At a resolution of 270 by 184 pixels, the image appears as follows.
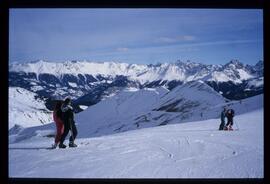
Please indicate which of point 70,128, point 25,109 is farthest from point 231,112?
point 25,109

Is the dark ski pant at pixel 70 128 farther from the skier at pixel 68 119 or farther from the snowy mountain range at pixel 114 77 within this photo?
the snowy mountain range at pixel 114 77

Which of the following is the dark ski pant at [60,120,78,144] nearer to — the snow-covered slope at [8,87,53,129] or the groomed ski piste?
the groomed ski piste

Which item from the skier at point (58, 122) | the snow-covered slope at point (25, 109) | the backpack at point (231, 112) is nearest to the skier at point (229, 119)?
the backpack at point (231, 112)

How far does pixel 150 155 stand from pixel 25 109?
1.87 m

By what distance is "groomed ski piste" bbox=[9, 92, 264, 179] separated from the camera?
23.3 ft

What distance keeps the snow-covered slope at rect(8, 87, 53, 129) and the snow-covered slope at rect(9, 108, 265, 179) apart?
0.67 ft

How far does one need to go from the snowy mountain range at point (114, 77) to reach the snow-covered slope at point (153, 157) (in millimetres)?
495

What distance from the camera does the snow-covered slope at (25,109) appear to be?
7.34 m

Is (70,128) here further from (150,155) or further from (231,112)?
(231,112)

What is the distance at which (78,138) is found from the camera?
7.50 metres

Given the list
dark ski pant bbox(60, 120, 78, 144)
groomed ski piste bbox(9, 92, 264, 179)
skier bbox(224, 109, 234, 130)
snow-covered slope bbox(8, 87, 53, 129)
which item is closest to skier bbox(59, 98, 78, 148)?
dark ski pant bbox(60, 120, 78, 144)
